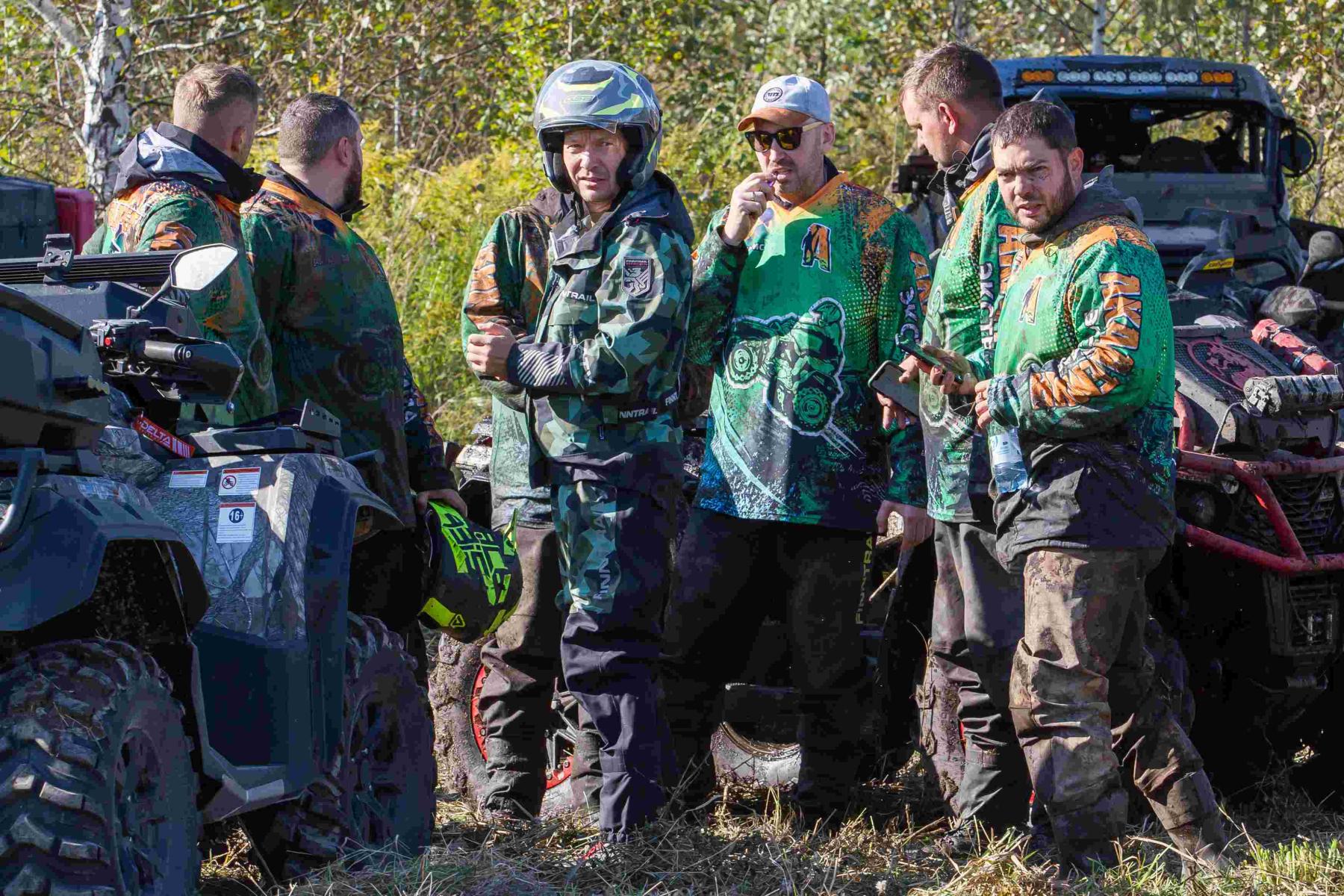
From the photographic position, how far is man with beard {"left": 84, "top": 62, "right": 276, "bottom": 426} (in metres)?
4.30

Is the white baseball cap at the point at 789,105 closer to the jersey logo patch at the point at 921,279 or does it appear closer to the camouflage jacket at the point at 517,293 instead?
the jersey logo patch at the point at 921,279

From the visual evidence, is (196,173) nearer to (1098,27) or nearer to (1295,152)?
(1295,152)

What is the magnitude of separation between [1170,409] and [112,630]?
8.56ft

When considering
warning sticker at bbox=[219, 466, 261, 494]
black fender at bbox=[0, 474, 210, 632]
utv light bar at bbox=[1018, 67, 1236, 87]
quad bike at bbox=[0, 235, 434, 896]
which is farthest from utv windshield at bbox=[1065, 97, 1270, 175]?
black fender at bbox=[0, 474, 210, 632]

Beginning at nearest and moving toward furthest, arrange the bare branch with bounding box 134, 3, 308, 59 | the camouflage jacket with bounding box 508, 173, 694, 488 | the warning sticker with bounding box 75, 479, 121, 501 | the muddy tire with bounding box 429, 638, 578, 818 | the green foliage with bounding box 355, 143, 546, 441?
1. the warning sticker with bounding box 75, 479, 121, 501
2. the camouflage jacket with bounding box 508, 173, 694, 488
3. the muddy tire with bounding box 429, 638, 578, 818
4. the green foliage with bounding box 355, 143, 546, 441
5. the bare branch with bounding box 134, 3, 308, 59

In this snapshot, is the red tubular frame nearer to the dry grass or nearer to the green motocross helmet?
the dry grass

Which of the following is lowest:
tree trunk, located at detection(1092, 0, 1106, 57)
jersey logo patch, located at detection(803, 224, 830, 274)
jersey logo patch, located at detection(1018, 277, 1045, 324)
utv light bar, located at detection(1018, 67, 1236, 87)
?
jersey logo patch, located at detection(1018, 277, 1045, 324)

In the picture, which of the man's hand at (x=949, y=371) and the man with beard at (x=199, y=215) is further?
the man's hand at (x=949, y=371)

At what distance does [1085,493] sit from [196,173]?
2.46 metres

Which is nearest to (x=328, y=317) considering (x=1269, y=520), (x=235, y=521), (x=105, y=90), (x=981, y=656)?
(x=235, y=521)

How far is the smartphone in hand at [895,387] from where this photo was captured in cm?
494

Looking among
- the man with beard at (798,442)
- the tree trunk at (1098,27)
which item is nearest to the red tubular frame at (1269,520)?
the man with beard at (798,442)

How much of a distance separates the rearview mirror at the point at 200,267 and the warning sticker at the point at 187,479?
15.7 inches

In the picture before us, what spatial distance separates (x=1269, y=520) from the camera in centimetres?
519
